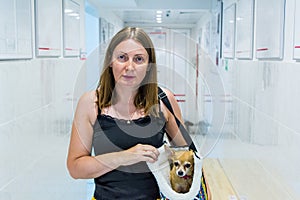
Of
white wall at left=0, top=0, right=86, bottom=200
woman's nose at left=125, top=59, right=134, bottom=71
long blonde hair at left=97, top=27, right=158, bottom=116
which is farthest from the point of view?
white wall at left=0, top=0, right=86, bottom=200

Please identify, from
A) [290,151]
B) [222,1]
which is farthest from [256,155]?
[222,1]

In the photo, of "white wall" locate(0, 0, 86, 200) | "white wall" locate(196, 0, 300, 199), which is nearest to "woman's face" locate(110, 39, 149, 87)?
"white wall" locate(0, 0, 86, 200)

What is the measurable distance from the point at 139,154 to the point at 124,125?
12 centimetres

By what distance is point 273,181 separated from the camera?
1.96 meters

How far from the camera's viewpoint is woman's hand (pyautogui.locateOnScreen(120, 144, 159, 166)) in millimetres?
1018

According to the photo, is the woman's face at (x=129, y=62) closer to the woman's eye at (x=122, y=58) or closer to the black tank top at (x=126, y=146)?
the woman's eye at (x=122, y=58)

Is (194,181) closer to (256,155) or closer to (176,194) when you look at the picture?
(176,194)

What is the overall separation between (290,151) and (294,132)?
10 centimetres

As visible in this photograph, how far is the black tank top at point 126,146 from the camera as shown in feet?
3.55

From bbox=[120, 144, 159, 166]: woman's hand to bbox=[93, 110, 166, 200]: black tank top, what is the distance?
0.17 feet

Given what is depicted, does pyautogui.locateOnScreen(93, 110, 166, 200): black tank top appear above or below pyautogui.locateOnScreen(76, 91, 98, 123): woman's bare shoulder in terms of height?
below

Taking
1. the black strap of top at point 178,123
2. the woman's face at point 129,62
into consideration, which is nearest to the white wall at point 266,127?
the black strap of top at point 178,123

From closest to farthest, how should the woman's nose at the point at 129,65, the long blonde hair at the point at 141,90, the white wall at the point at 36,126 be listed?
the woman's nose at the point at 129,65, the long blonde hair at the point at 141,90, the white wall at the point at 36,126

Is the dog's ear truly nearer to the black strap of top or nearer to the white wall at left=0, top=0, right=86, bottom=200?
the black strap of top
